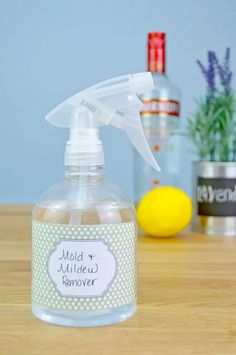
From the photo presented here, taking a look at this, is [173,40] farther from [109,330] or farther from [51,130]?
[109,330]

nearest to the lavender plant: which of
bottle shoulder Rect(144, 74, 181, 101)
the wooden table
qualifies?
bottle shoulder Rect(144, 74, 181, 101)

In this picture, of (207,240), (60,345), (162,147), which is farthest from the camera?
(162,147)

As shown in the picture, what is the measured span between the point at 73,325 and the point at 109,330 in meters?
0.03

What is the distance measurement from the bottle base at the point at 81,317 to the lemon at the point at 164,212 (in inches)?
17.2

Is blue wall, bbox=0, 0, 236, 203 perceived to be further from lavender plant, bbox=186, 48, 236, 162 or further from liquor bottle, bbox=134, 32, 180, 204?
lavender plant, bbox=186, 48, 236, 162

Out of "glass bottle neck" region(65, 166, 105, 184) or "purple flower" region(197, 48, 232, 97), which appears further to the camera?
"purple flower" region(197, 48, 232, 97)

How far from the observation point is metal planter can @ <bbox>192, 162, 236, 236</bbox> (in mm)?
1066

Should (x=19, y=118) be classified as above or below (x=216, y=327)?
above

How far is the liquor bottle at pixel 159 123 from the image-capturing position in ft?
3.76

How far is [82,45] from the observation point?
1562 mm

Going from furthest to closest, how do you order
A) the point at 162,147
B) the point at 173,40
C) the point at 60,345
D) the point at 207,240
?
the point at 173,40 < the point at 162,147 < the point at 207,240 < the point at 60,345

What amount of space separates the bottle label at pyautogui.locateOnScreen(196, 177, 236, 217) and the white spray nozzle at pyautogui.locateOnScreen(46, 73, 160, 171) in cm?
49

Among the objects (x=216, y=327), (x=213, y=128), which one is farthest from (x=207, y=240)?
(x=216, y=327)

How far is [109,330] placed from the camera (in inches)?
22.4
